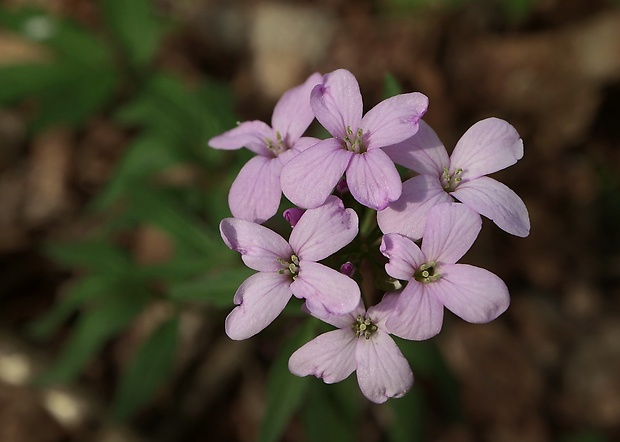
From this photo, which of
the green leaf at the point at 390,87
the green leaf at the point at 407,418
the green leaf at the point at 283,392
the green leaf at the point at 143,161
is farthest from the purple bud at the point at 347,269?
the green leaf at the point at 143,161

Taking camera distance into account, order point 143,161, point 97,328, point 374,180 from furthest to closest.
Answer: point 143,161
point 97,328
point 374,180

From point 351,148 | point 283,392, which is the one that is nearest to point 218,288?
point 283,392

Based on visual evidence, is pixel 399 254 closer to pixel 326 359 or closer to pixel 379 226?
pixel 379 226

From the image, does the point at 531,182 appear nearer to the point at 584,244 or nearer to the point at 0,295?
the point at 584,244

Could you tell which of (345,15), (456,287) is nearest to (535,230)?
(345,15)

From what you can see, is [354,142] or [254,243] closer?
[254,243]

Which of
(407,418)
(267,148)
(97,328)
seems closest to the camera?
(267,148)
